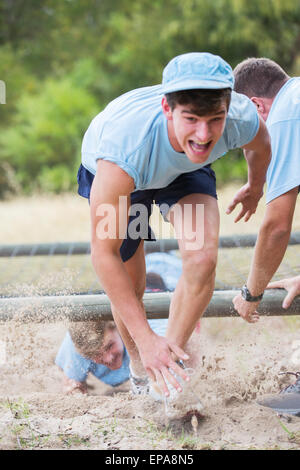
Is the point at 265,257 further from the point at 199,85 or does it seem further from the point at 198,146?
the point at 199,85

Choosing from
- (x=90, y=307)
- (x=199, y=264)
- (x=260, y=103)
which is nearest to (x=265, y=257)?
(x=199, y=264)

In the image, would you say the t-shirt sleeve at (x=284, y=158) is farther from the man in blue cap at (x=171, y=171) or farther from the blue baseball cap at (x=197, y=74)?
the blue baseball cap at (x=197, y=74)

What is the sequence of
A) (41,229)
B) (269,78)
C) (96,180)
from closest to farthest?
(96,180) < (269,78) < (41,229)

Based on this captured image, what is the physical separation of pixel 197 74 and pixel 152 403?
3.90 ft

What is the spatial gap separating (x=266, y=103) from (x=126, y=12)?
39.9 feet

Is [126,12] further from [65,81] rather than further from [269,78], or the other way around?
[269,78]

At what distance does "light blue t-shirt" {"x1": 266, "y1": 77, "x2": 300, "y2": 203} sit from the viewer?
2.10 meters

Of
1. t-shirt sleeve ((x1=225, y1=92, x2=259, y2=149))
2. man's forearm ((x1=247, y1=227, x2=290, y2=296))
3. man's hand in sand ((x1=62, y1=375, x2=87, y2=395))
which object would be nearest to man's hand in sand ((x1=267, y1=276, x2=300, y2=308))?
man's forearm ((x1=247, y1=227, x2=290, y2=296))

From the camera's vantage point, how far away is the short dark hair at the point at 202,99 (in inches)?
67.7

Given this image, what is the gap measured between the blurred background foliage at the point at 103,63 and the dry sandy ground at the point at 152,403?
681 centimetres

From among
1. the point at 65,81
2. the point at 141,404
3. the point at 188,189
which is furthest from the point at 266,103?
the point at 65,81

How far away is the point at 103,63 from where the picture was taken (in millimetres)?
12359
